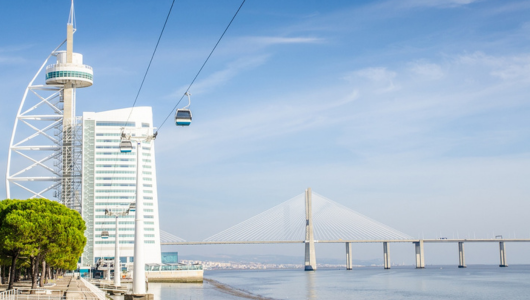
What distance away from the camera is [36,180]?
12438cm

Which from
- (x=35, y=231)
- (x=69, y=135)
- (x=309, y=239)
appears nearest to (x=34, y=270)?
(x=35, y=231)

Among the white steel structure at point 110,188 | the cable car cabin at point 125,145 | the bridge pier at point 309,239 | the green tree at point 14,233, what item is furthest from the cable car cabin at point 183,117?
the bridge pier at point 309,239

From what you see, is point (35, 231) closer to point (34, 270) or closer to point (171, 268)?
point (34, 270)

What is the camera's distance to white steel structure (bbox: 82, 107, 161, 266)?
14788 centimetres

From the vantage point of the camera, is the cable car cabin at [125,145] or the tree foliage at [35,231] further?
the tree foliage at [35,231]

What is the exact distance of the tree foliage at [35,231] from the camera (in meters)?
43.8

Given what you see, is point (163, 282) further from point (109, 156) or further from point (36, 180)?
point (109, 156)

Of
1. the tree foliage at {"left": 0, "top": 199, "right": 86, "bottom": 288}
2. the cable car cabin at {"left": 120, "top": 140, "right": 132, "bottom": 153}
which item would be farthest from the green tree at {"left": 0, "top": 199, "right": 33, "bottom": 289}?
the cable car cabin at {"left": 120, "top": 140, "right": 132, "bottom": 153}

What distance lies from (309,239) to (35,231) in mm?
118190

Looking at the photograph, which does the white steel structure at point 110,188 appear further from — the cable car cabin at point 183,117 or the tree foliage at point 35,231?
the cable car cabin at point 183,117

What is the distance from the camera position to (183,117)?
24.9 metres

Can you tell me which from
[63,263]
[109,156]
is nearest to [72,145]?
[109,156]

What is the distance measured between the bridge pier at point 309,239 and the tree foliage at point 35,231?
112 meters

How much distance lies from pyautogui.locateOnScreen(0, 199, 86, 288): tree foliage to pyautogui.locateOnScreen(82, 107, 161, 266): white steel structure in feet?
320
